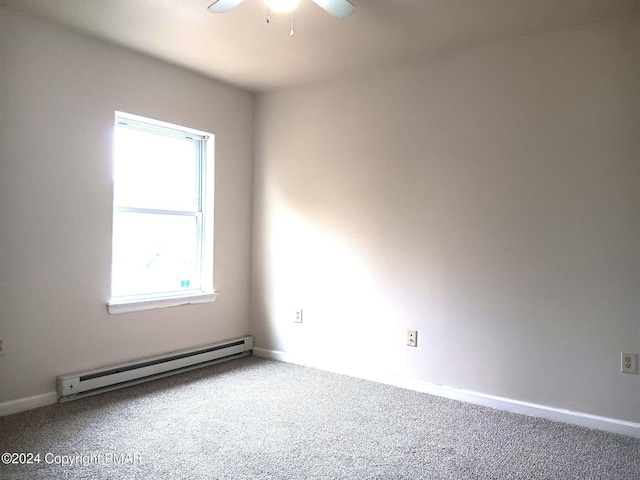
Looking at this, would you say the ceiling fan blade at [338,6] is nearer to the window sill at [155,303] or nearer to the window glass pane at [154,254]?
the window glass pane at [154,254]

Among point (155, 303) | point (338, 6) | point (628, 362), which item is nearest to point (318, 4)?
point (338, 6)

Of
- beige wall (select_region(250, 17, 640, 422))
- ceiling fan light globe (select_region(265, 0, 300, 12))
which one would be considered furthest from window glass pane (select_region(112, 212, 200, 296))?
ceiling fan light globe (select_region(265, 0, 300, 12))

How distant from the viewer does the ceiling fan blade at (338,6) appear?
231 centimetres

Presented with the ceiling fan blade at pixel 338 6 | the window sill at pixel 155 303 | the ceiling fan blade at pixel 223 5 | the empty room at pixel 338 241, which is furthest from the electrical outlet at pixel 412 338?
the ceiling fan blade at pixel 223 5

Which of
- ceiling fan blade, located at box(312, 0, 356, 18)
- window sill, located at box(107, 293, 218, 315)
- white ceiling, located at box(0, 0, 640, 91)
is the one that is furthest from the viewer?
window sill, located at box(107, 293, 218, 315)

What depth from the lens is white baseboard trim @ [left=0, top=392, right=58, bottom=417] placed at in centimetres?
275

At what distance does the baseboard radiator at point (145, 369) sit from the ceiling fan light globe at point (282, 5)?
8.08ft

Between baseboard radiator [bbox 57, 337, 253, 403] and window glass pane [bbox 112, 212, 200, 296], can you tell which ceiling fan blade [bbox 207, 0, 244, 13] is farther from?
baseboard radiator [bbox 57, 337, 253, 403]

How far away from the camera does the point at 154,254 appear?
370 centimetres

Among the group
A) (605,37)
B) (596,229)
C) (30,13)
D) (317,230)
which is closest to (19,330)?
(30,13)

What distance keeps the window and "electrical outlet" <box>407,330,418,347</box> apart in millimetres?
1628

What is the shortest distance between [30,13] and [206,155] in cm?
156

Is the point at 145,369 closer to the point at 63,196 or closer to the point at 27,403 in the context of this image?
the point at 27,403

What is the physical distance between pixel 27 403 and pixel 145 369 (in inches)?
29.2
